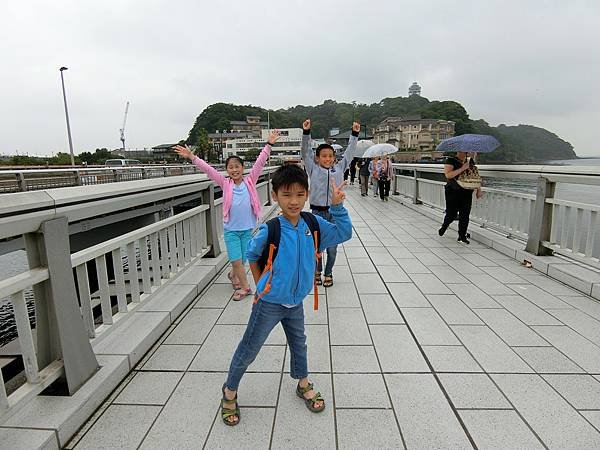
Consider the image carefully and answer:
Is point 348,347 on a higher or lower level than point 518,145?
lower

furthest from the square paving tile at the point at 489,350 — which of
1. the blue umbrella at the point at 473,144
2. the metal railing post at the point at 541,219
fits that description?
the blue umbrella at the point at 473,144

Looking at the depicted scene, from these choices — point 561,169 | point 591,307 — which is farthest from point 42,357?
point 561,169

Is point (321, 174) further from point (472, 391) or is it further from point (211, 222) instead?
point (472, 391)

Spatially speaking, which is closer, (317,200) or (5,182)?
(317,200)

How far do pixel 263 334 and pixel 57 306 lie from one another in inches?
42.2

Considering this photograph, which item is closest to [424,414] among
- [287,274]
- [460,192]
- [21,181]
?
[287,274]

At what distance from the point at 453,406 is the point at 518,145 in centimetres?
1648

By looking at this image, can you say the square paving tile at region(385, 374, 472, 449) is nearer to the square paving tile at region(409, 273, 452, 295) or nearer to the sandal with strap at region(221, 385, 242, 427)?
the sandal with strap at region(221, 385, 242, 427)

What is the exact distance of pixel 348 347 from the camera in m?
2.74

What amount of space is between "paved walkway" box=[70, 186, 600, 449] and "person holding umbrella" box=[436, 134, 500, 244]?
2.10 m

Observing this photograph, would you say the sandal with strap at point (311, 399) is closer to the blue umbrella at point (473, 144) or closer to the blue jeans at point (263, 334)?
the blue jeans at point (263, 334)

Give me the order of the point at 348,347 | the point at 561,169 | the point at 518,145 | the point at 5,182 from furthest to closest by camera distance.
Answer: the point at 518,145
the point at 5,182
the point at 561,169
the point at 348,347

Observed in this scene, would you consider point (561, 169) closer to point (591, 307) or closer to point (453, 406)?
point (591, 307)

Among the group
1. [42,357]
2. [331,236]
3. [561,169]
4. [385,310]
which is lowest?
[385,310]
